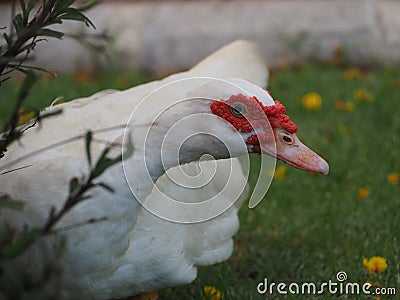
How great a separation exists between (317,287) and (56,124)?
1.11 m

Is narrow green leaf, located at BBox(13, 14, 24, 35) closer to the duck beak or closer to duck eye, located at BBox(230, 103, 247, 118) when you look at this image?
duck eye, located at BBox(230, 103, 247, 118)

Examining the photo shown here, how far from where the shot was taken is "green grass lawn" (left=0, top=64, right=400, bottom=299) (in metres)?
2.70

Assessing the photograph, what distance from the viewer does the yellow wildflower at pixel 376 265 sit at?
2525 millimetres

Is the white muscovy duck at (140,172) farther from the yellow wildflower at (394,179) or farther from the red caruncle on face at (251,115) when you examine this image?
the yellow wildflower at (394,179)

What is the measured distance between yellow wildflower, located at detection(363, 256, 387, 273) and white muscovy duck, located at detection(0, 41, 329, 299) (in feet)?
2.34

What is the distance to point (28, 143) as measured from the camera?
2.15 meters

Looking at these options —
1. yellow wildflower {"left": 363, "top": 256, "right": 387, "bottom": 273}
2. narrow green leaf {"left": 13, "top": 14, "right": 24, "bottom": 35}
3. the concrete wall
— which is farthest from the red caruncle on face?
the concrete wall

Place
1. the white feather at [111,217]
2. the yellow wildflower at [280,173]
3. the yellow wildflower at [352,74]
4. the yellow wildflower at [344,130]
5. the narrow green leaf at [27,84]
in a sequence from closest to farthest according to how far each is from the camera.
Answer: the narrow green leaf at [27,84]
the white feather at [111,217]
the yellow wildflower at [280,173]
the yellow wildflower at [344,130]
the yellow wildflower at [352,74]

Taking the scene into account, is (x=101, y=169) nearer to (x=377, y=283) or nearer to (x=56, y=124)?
(x=56, y=124)

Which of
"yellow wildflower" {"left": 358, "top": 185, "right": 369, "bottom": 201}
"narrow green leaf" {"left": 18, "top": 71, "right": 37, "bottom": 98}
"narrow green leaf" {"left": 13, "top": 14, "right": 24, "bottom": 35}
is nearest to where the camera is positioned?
"narrow green leaf" {"left": 18, "top": 71, "right": 37, "bottom": 98}

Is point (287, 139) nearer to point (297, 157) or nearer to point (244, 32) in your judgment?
point (297, 157)

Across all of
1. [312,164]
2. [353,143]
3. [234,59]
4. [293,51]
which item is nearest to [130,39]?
[293,51]

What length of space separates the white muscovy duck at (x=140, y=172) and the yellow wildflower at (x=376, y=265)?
0.71 metres

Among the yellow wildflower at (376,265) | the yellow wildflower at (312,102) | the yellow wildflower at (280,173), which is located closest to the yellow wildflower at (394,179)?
the yellow wildflower at (280,173)
